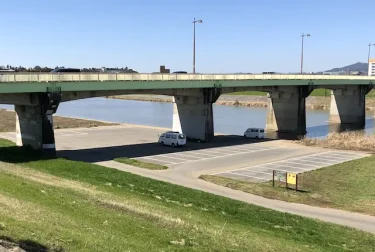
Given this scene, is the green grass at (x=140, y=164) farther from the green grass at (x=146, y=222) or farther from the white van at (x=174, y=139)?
the white van at (x=174, y=139)

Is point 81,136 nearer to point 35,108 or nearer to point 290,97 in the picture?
point 35,108

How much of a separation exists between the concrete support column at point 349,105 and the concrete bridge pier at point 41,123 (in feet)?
197

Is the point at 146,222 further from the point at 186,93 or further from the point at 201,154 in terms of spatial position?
the point at 186,93

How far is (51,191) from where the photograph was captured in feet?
54.7

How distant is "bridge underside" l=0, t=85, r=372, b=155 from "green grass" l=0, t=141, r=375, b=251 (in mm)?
12786

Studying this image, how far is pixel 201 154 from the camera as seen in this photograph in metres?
38.3

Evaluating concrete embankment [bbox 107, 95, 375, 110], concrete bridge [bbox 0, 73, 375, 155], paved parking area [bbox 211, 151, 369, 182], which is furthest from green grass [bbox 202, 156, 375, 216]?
concrete embankment [bbox 107, 95, 375, 110]

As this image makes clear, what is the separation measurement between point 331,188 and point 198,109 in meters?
26.2

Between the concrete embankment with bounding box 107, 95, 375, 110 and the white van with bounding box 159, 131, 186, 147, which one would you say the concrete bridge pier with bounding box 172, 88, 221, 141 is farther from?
the concrete embankment with bounding box 107, 95, 375, 110

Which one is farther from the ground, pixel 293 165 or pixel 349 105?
pixel 349 105

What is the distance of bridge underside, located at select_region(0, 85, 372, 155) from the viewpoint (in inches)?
1331

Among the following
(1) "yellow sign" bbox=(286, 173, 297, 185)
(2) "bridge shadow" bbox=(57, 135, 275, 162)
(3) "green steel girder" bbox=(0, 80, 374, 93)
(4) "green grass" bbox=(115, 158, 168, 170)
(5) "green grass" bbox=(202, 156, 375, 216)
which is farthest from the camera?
(2) "bridge shadow" bbox=(57, 135, 275, 162)

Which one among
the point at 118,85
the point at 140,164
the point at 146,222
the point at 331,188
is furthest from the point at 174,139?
the point at 146,222

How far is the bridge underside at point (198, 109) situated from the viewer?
3381 cm
